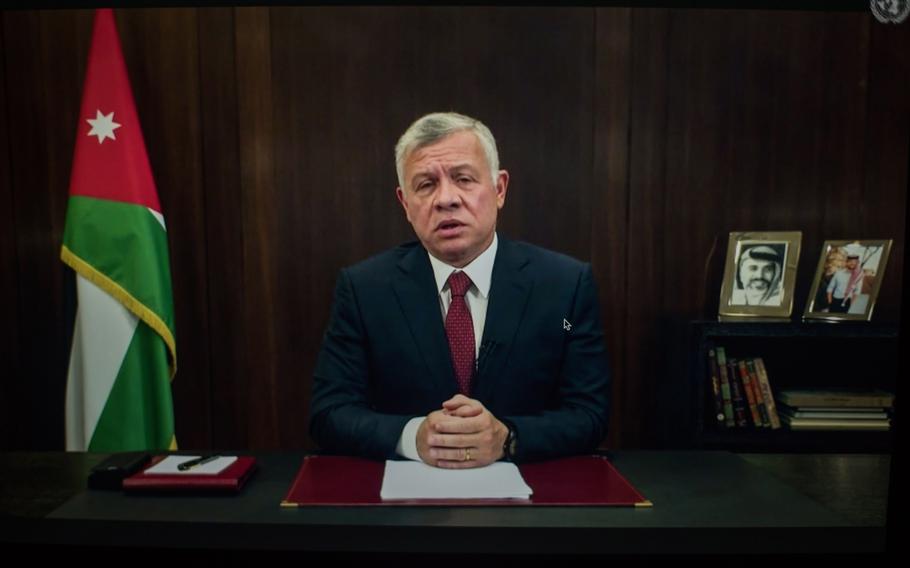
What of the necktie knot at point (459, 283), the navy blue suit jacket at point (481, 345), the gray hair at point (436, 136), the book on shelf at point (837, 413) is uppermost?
the gray hair at point (436, 136)

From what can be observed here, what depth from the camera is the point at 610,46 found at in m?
2.00

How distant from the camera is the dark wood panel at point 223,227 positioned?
1990 mm

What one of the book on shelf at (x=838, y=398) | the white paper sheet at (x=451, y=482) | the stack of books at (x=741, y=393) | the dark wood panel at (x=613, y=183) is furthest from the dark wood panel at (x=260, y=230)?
the book on shelf at (x=838, y=398)

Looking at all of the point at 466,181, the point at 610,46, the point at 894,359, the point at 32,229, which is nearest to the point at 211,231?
the point at 32,229

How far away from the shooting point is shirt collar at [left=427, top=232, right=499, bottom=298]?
1.21 meters

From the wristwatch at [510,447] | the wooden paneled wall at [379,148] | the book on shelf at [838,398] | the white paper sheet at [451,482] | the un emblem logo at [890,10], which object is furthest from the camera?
Answer: the wooden paneled wall at [379,148]

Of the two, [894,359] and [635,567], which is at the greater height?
[894,359]

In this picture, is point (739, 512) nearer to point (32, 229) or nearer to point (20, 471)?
point (20, 471)

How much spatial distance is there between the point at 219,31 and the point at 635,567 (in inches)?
82.5

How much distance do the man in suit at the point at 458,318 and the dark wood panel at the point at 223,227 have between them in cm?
95

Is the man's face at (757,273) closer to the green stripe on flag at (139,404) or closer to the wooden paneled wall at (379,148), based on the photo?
the wooden paneled wall at (379,148)

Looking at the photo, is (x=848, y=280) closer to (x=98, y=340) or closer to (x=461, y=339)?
(x=461, y=339)

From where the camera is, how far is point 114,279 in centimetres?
175

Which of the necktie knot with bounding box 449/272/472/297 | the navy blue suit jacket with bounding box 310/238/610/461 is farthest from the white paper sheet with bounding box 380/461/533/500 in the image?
the necktie knot with bounding box 449/272/472/297
